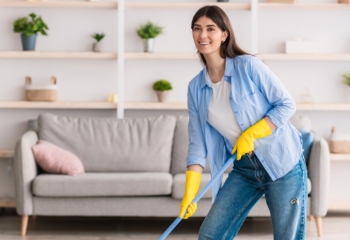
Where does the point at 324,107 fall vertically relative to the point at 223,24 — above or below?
below

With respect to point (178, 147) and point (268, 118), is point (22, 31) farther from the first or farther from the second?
point (268, 118)

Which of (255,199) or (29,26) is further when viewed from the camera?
(29,26)

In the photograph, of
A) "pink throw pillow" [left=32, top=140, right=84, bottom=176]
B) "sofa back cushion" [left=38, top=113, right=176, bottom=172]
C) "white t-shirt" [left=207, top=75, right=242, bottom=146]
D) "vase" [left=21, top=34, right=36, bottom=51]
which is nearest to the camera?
"white t-shirt" [left=207, top=75, right=242, bottom=146]

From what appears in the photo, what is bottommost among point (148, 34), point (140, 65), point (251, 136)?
point (251, 136)

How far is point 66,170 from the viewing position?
4.52m

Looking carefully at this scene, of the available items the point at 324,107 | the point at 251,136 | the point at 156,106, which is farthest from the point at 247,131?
the point at 324,107

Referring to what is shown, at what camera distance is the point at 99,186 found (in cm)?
437

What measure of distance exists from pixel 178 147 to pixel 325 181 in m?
1.15

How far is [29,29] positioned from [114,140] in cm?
116

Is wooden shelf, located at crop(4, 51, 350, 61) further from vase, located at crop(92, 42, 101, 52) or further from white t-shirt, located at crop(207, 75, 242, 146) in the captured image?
white t-shirt, located at crop(207, 75, 242, 146)

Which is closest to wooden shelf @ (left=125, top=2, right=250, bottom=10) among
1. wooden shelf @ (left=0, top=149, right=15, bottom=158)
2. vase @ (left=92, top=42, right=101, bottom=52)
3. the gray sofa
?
vase @ (left=92, top=42, right=101, bottom=52)

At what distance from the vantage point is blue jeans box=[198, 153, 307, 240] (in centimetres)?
241

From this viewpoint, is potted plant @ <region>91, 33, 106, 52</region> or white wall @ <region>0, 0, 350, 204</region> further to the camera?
white wall @ <region>0, 0, 350, 204</region>

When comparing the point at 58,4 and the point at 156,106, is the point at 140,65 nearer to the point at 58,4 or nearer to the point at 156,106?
the point at 156,106
